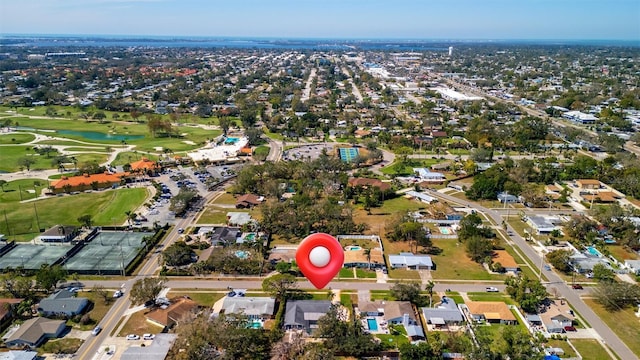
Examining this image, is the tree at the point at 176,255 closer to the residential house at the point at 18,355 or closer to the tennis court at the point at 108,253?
the tennis court at the point at 108,253

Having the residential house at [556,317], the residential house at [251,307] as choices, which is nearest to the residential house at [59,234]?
the residential house at [251,307]

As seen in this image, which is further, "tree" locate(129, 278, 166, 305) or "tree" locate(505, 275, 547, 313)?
"tree" locate(505, 275, 547, 313)

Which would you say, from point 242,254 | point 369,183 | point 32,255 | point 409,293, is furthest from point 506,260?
point 32,255

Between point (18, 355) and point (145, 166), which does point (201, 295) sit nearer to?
point (18, 355)

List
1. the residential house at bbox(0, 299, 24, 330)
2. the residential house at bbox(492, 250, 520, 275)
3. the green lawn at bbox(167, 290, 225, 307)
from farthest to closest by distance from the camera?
the residential house at bbox(492, 250, 520, 275) → the green lawn at bbox(167, 290, 225, 307) → the residential house at bbox(0, 299, 24, 330)

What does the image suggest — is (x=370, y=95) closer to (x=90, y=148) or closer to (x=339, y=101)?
(x=339, y=101)

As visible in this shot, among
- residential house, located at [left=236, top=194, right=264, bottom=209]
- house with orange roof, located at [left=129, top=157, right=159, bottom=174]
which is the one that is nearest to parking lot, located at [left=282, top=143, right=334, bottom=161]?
residential house, located at [left=236, top=194, right=264, bottom=209]

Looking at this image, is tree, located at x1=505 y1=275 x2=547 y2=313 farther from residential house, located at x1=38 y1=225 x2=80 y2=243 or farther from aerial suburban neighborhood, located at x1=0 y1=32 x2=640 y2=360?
residential house, located at x1=38 y1=225 x2=80 y2=243
